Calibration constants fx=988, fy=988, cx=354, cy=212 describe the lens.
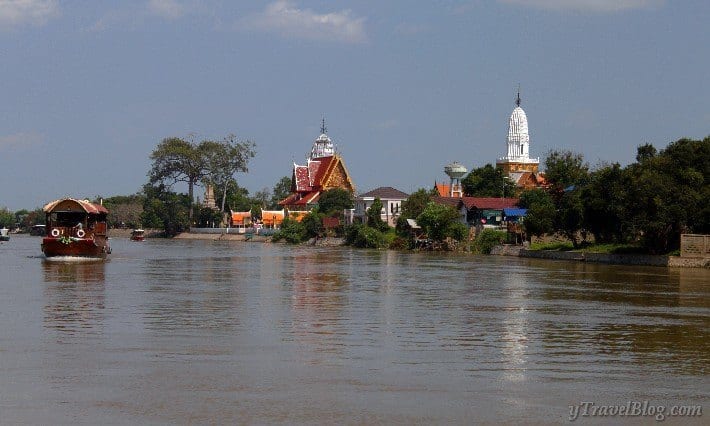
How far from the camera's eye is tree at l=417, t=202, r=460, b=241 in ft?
208

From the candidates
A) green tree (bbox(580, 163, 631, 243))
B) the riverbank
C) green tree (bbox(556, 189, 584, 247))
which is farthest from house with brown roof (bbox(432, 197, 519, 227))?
green tree (bbox(580, 163, 631, 243))

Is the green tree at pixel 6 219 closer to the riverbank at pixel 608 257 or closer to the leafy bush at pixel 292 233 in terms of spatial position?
the leafy bush at pixel 292 233

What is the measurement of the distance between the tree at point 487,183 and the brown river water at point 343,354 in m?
55.3

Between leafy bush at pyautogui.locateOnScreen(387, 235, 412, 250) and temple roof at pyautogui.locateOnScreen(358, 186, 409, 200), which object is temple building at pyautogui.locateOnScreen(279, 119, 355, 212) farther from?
leafy bush at pyautogui.locateOnScreen(387, 235, 412, 250)

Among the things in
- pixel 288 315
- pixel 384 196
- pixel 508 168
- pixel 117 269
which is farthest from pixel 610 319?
pixel 508 168

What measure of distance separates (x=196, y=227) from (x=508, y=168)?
3618cm

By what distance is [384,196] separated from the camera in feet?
282

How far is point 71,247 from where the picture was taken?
44625mm

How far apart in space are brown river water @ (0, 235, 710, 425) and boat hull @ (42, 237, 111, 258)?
1711 centimetres

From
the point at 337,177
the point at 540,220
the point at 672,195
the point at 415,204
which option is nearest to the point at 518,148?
the point at 337,177

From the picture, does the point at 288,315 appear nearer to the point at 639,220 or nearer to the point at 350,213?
the point at 639,220

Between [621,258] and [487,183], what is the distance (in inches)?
1480

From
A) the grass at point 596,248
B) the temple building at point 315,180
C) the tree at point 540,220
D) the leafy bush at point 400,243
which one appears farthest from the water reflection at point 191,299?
the temple building at point 315,180

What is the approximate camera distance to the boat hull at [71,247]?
44.3 meters
